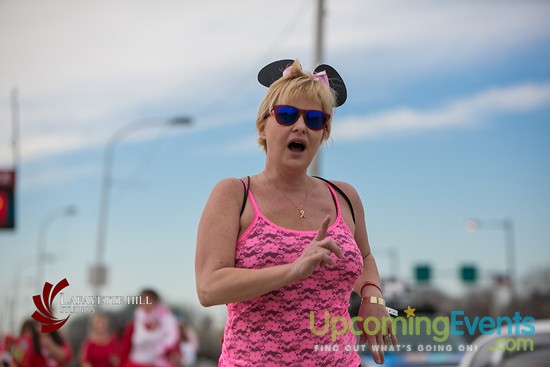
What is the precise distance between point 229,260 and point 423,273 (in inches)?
1750

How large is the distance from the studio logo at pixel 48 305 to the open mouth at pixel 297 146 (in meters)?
2.63

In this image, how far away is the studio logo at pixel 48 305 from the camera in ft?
19.0

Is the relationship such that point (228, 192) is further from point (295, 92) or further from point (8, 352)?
point (8, 352)

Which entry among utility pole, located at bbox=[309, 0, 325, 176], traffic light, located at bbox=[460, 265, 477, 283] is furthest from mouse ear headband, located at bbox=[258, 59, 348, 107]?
traffic light, located at bbox=[460, 265, 477, 283]

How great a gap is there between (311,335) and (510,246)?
5439 cm

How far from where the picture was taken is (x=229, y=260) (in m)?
3.51

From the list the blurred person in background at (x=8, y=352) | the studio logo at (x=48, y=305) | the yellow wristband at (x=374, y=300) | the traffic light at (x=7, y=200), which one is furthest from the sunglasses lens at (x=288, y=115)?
the traffic light at (x=7, y=200)

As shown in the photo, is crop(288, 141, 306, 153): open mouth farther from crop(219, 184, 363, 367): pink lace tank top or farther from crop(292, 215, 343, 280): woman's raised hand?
crop(292, 215, 343, 280): woman's raised hand

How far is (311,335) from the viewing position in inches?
138

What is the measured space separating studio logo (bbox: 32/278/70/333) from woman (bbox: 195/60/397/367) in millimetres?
2422

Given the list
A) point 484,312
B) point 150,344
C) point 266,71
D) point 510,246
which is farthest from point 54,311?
point 484,312

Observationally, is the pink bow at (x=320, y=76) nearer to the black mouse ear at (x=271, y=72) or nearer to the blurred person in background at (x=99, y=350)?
the black mouse ear at (x=271, y=72)

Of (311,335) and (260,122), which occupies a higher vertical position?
(260,122)

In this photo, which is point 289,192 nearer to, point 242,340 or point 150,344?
point 242,340
